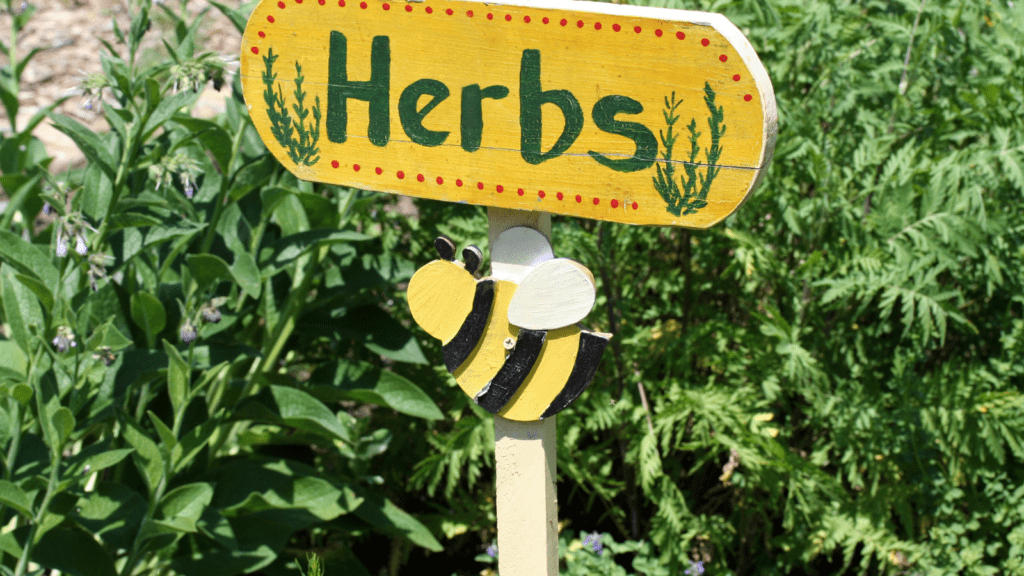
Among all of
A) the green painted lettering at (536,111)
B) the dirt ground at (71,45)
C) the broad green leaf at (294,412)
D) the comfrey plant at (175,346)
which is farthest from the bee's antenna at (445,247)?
the dirt ground at (71,45)

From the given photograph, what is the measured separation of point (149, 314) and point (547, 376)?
3.63ft

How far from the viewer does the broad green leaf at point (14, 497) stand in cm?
177

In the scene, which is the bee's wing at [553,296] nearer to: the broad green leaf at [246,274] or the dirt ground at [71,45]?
the broad green leaf at [246,274]

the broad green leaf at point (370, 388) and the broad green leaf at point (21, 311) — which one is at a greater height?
the broad green leaf at point (21, 311)

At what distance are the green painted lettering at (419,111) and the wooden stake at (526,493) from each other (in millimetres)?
203

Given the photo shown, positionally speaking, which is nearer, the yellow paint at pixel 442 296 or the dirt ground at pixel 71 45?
the yellow paint at pixel 442 296

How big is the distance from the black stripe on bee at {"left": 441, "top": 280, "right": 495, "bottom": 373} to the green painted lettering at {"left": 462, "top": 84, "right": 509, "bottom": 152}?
247 millimetres

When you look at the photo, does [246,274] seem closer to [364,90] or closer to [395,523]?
[364,90]

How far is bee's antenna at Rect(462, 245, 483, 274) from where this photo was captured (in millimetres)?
1515

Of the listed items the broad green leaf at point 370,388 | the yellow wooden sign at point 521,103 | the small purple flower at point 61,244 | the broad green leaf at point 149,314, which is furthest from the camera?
Result: the broad green leaf at point 370,388

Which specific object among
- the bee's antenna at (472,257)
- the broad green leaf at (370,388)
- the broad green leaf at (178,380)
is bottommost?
the broad green leaf at (370,388)

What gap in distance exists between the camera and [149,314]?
209cm

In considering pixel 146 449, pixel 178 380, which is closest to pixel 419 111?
pixel 178 380

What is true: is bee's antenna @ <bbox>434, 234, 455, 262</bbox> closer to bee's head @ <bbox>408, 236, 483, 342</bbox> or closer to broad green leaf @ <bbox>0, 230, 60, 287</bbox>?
bee's head @ <bbox>408, 236, 483, 342</bbox>
